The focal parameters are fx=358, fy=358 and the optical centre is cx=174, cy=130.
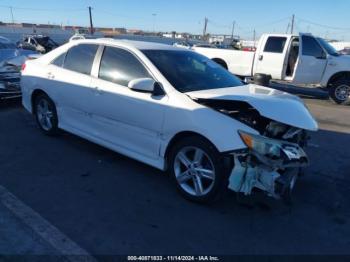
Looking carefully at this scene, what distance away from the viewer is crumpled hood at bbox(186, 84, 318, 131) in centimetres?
368

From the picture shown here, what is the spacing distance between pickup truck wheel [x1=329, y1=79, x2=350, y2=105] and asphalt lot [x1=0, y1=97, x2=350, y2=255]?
6.36 m

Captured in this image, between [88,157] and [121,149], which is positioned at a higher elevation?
[121,149]

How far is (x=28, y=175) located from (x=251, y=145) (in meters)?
2.85

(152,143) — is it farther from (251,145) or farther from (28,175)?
(28,175)

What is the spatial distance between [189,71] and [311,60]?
814 cm

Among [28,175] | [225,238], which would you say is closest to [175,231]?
[225,238]

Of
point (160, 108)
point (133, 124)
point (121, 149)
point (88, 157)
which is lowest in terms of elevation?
point (88, 157)

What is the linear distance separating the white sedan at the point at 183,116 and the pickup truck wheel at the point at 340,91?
24.4ft

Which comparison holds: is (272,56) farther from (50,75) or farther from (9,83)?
(50,75)

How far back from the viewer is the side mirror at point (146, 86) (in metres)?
4.13

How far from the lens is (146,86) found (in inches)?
163

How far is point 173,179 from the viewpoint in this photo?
4.22 m

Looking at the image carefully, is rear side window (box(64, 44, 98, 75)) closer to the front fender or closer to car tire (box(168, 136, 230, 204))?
the front fender

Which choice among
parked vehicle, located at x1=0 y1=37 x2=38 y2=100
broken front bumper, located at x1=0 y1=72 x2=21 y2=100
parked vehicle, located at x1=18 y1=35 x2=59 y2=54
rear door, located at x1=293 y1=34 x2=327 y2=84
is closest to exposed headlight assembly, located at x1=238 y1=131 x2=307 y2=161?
parked vehicle, located at x1=0 y1=37 x2=38 y2=100
